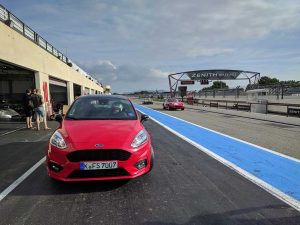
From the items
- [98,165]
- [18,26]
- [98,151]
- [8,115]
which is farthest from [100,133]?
[8,115]

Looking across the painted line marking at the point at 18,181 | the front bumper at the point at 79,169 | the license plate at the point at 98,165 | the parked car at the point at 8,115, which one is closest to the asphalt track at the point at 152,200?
the painted line marking at the point at 18,181

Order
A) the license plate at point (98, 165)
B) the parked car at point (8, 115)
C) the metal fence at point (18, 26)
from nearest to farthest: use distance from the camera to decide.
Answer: the license plate at point (98, 165)
the metal fence at point (18, 26)
the parked car at point (8, 115)

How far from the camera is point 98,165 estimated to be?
4852mm

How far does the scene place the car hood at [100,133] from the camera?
16.4 feet

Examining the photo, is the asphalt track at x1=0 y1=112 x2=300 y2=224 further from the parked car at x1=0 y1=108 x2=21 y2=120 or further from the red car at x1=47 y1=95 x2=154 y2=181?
the parked car at x1=0 y1=108 x2=21 y2=120

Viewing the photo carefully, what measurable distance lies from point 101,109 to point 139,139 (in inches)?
64.3

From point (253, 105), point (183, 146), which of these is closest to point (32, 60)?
point (183, 146)

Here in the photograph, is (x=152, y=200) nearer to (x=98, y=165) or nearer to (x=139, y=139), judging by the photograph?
(x=98, y=165)

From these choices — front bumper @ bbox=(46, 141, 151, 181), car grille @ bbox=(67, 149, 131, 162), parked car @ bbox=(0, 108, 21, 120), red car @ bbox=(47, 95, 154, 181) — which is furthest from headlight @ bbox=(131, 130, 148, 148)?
parked car @ bbox=(0, 108, 21, 120)

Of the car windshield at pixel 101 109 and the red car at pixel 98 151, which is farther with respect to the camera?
the car windshield at pixel 101 109

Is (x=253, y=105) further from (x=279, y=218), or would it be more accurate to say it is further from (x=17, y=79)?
(x=279, y=218)

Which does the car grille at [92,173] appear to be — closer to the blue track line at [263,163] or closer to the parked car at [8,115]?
the blue track line at [263,163]

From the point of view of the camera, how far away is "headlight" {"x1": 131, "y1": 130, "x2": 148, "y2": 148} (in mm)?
5258

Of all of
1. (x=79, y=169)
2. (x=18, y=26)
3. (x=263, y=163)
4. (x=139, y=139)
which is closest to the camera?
(x=79, y=169)
